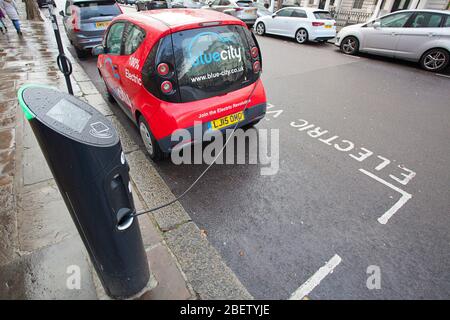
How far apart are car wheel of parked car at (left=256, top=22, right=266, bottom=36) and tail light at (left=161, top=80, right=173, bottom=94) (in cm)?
1168

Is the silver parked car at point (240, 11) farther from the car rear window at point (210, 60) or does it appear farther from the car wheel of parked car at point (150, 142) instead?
the car wheel of parked car at point (150, 142)

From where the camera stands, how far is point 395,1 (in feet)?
53.8

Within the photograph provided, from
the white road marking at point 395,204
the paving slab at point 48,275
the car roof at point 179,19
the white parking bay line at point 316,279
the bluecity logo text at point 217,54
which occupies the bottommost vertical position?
the paving slab at point 48,275

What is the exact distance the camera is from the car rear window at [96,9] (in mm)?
7438

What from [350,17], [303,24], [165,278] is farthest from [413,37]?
[350,17]

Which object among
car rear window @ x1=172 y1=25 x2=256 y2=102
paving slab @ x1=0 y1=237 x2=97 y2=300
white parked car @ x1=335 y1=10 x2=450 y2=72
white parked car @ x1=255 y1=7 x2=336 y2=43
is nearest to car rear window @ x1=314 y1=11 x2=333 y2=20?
white parked car @ x1=255 y1=7 x2=336 y2=43

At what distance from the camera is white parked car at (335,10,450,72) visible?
725cm

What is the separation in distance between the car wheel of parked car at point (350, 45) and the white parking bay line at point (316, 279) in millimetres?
9537

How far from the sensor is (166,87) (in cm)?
276

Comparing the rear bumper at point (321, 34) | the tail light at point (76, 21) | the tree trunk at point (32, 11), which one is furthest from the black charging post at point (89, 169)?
the tree trunk at point (32, 11)

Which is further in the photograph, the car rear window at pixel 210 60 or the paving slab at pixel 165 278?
the car rear window at pixel 210 60

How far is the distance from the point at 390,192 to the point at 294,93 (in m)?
3.52

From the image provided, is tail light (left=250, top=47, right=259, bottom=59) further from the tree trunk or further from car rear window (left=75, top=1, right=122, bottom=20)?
the tree trunk

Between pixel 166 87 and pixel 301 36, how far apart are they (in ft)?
33.9
